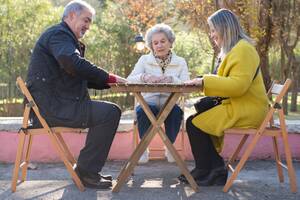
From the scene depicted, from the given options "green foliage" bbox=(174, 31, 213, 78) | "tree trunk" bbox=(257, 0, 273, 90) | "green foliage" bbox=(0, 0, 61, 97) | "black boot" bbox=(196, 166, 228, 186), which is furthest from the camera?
"green foliage" bbox=(174, 31, 213, 78)

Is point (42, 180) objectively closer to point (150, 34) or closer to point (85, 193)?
point (85, 193)

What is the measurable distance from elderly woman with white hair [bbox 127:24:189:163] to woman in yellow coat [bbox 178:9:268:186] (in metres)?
0.59

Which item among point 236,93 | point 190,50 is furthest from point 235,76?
point 190,50

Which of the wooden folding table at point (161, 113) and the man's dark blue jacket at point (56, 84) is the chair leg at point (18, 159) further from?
the wooden folding table at point (161, 113)

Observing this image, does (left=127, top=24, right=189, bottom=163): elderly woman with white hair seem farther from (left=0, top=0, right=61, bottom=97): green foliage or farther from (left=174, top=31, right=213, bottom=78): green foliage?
(left=174, top=31, right=213, bottom=78): green foliage

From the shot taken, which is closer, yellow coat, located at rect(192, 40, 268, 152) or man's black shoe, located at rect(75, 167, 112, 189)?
yellow coat, located at rect(192, 40, 268, 152)

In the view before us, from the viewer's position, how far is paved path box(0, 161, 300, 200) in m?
3.77

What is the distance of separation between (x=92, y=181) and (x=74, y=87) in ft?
2.49

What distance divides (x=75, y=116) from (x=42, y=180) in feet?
2.93

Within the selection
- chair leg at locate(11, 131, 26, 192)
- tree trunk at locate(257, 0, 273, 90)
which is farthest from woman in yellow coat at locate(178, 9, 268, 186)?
tree trunk at locate(257, 0, 273, 90)

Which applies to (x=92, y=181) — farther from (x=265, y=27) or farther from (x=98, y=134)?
(x=265, y=27)

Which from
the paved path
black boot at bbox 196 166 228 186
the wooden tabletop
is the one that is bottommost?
the paved path

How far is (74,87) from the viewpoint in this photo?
3.86 metres

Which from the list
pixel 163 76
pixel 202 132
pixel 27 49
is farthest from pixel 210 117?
pixel 27 49
